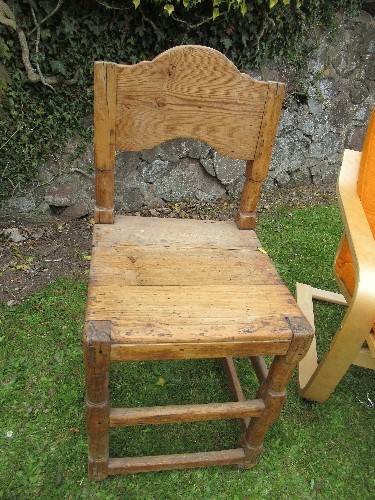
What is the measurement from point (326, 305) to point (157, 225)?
3.82 ft

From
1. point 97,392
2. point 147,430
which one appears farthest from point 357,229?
point 147,430

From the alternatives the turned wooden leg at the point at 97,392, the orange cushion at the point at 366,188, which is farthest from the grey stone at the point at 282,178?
the turned wooden leg at the point at 97,392

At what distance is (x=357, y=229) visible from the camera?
142cm

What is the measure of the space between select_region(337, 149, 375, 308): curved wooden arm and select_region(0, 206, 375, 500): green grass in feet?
2.39

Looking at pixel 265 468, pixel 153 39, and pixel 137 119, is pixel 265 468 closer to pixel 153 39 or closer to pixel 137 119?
pixel 137 119

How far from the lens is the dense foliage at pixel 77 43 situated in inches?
83.0

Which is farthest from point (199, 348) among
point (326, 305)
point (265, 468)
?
point (326, 305)

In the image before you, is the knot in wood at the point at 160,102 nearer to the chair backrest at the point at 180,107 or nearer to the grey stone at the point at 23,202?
the chair backrest at the point at 180,107

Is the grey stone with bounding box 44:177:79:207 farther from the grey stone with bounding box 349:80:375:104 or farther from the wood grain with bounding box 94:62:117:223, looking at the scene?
the grey stone with bounding box 349:80:375:104

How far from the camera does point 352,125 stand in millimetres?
3229

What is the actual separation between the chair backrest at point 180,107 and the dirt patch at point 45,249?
86cm

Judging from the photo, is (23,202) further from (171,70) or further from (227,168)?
(171,70)

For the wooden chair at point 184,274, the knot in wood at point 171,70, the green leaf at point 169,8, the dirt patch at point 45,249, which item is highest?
the green leaf at point 169,8

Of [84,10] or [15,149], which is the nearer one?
[84,10]
